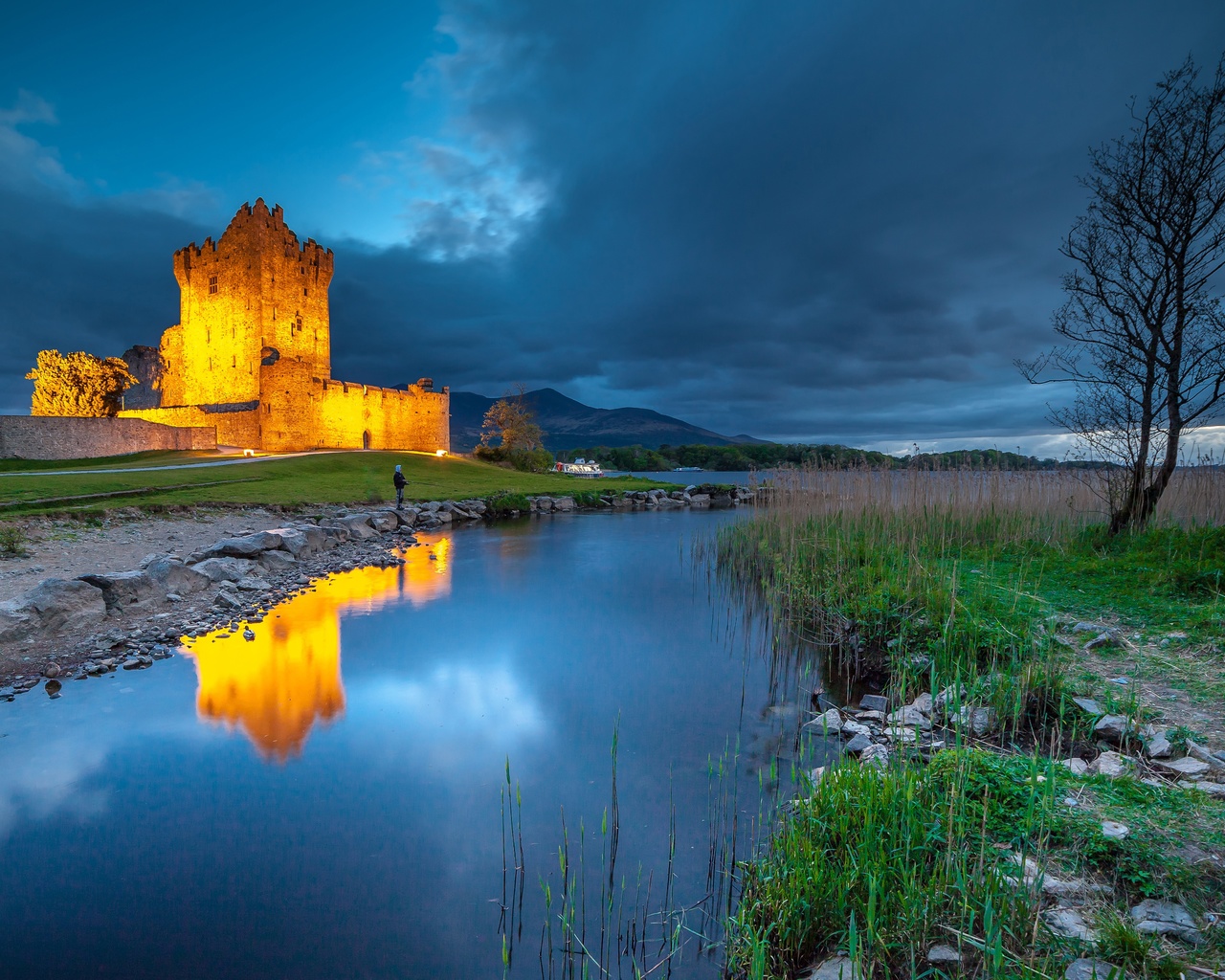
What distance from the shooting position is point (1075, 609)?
21.3 ft

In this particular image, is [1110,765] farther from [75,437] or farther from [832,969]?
[75,437]

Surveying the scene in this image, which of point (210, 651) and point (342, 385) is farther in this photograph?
point (342, 385)

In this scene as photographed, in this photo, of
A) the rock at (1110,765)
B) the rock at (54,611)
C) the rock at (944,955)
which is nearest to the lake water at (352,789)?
the rock at (944,955)

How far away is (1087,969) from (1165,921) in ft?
1.53

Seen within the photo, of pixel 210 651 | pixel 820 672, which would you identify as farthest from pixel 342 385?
pixel 820 672

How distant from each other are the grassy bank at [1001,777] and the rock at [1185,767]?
36cm

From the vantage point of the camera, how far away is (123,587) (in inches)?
308

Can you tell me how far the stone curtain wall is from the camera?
31.5 m

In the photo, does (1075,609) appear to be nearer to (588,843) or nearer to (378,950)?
(588,843)

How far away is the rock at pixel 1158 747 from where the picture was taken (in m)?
3.59

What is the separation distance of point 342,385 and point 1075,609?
1902 inches

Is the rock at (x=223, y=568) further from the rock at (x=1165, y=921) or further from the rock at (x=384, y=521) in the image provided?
the rock at (x=1165, y=921)

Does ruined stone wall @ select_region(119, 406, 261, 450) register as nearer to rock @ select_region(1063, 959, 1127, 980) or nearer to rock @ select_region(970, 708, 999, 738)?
rock @ select_region(970, 708, 999, 738)

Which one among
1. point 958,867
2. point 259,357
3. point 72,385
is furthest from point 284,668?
point 72,385
